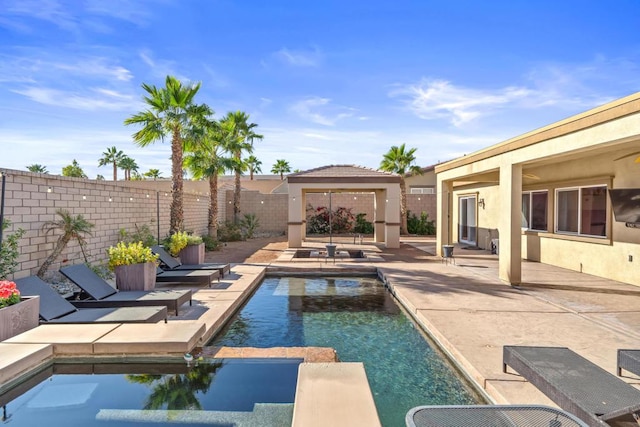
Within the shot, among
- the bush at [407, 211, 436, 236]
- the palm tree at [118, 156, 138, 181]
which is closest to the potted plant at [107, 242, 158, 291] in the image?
the bush at [407, 211, 436, 236]

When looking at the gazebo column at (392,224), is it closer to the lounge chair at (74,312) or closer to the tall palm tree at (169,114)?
the tall palm tree at (169,114)

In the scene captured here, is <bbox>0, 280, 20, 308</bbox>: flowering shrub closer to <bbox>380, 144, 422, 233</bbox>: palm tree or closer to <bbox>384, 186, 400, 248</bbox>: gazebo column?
<bbox>384, 186, 400, 248</bbox>: gazebo column

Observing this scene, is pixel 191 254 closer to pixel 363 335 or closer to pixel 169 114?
pixel 169 114

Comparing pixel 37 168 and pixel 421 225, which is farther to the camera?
pixel 37 168

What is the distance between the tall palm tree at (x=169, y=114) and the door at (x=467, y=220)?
529 inches

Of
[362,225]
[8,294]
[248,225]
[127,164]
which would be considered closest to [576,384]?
[8,294]

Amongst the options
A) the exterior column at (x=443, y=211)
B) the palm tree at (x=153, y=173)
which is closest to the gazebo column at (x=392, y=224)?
the exterior column at (x=443, y=211)

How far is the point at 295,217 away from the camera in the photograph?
59.1 feet

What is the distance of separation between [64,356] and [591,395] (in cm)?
581

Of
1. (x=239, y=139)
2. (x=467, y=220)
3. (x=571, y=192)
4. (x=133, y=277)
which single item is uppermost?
(x=239, y=139)

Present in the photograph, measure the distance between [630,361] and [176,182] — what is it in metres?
14.8

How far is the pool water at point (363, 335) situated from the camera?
4.42 m

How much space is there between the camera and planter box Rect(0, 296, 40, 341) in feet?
16.8

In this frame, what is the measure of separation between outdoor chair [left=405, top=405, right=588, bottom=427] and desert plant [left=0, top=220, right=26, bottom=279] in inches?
312
